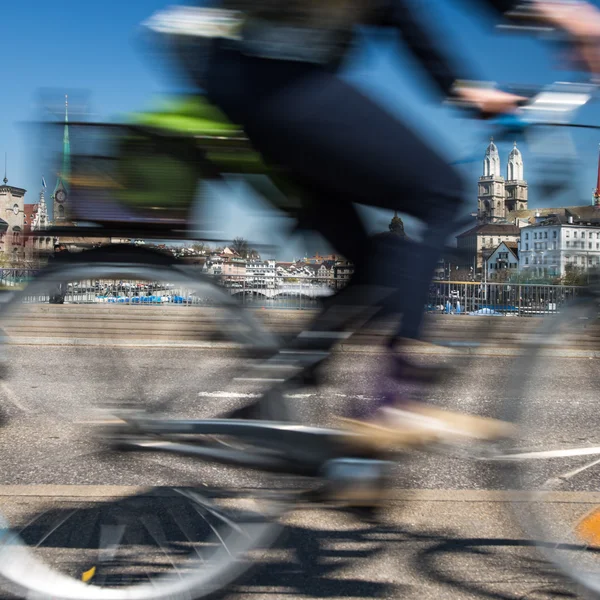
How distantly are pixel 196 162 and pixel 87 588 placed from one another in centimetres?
114

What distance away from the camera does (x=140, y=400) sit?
6.43 ft

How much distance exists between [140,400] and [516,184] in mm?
1139

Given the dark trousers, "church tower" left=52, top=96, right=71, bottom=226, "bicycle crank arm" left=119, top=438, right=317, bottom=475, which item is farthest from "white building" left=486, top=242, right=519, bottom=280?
"church tower" left=52, top=96, right=71, bottom=226

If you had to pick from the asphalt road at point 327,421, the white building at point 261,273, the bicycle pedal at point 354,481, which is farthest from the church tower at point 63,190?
the bicycle pedal at point 354,481

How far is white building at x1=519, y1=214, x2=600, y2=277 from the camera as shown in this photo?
194 centimetres

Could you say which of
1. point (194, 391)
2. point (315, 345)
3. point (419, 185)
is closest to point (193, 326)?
point (194, 391)

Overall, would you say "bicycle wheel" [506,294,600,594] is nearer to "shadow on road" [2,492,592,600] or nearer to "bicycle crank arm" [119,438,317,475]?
"shadow on road" [2,492,592,600]

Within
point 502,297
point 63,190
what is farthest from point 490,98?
point 63,190

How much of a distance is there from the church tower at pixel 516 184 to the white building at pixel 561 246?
0.32 feet

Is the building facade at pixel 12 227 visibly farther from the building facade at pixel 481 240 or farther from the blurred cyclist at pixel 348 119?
the building facade at pixel 481 240

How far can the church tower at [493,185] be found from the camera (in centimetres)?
188

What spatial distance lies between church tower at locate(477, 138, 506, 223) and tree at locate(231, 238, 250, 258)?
0.64m

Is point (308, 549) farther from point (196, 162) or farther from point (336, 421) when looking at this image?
point (196, 162)

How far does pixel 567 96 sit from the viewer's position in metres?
1.77
